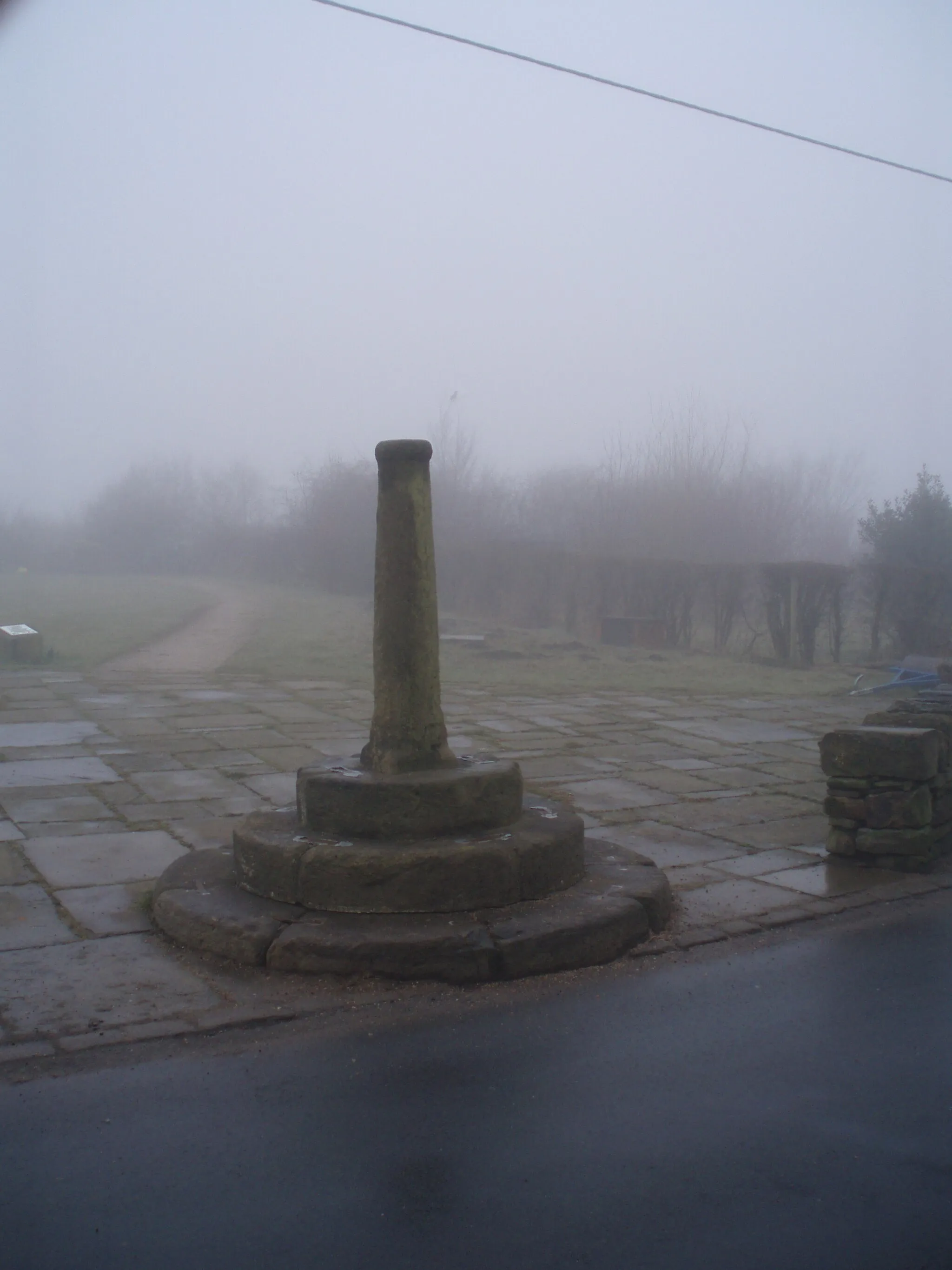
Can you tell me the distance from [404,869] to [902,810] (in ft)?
9.56

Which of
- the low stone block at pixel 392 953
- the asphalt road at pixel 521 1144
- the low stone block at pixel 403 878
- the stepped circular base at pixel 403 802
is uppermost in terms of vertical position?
the stepped circular base at pixel 403 802

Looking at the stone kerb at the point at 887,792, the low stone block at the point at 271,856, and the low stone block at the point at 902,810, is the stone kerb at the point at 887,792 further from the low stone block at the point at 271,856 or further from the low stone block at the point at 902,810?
the low stone block at the point at 271,856

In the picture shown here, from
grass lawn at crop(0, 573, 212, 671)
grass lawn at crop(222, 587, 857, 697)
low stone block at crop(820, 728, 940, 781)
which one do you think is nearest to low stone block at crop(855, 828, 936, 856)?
low stone block at crop(820, 728, 940, 781)

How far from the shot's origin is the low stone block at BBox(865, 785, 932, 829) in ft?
18.1

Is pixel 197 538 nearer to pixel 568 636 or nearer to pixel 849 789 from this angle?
pixel 568 636

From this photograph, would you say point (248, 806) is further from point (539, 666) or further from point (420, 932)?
point (539, 666)

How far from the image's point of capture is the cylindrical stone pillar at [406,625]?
4.62m

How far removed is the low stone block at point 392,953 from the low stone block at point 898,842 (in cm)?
261

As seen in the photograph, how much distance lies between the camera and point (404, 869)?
413 centimetres

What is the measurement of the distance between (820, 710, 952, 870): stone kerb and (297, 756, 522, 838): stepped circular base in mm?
2072

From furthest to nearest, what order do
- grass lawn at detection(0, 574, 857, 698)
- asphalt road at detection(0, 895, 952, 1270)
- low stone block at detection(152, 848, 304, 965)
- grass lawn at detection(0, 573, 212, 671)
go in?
grass lawn at detection(0, 573, 212, 671)
grass lawn at detection(0, 574, 857, 698)
low stone block at detection(152, 848, 304, 965)
asphalt road at detection(0, 895, 952, 1270)

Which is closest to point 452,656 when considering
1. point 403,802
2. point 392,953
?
point 403,802

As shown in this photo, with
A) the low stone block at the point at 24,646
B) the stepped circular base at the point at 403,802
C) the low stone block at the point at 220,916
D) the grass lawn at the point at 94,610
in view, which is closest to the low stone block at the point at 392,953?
the low stone block at the point at 220,916

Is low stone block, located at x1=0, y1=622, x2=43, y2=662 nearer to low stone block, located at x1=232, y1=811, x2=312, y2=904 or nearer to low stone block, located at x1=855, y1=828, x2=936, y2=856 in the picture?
low stone block, located at x1=232, y1=811, x2=312, y2=904
